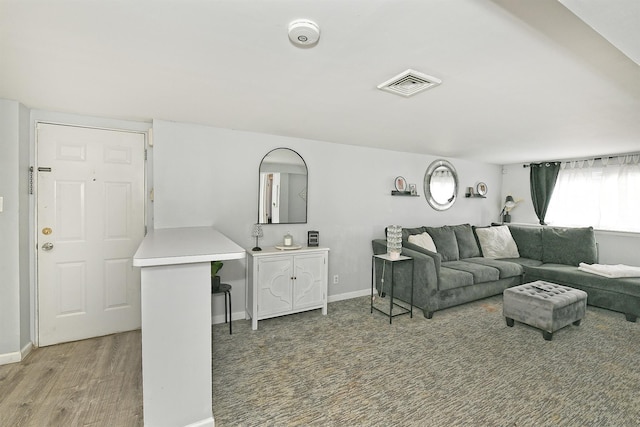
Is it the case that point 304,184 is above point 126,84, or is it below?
below

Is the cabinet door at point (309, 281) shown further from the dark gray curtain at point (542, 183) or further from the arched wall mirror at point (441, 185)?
the dark gray curtain at point (542, 183)

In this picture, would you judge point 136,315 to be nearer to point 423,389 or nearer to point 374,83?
point 423,389

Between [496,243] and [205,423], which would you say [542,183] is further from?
[205,423]

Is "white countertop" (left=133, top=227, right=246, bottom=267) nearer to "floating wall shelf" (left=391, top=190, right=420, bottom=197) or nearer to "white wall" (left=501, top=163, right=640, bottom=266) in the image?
"floating wall shelf" (left=391, top=190, right=420, bottom=197)

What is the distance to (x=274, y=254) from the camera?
10.0 feet

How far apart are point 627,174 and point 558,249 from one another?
1.43 m

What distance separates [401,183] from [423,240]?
37.8 inches

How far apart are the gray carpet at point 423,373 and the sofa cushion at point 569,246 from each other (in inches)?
44.7

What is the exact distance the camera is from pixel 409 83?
188cm

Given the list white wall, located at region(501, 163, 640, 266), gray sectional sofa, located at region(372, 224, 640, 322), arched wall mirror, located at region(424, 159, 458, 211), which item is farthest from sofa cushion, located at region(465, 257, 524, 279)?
white wall, located at region(501, 163, 640, 266)

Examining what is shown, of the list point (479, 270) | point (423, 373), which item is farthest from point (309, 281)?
point (479, 270)

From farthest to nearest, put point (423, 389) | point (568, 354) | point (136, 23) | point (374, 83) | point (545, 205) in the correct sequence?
point (545, 205) < point (568, 354) < point (423, 389) < point (374, 83) < point (136, 23)

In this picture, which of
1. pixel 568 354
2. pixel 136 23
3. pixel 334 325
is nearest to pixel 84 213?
pixel 136 23

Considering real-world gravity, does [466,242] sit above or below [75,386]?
above
